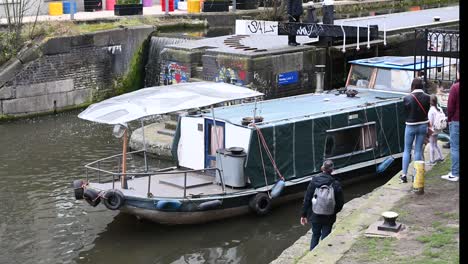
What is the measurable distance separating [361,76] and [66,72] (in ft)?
33.9

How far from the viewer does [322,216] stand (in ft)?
31.1

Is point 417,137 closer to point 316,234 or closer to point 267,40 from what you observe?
point 316,234

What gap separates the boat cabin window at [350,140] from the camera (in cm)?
1537

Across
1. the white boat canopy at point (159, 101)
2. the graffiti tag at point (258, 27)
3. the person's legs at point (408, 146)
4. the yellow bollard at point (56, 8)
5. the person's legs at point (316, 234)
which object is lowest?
the person's legs at point (316, 234)

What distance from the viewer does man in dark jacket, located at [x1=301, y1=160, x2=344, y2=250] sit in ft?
30.9

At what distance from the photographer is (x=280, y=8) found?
114 ft

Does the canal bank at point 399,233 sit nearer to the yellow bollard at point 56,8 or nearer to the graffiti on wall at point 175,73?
the graffiti on wall at point 175,73

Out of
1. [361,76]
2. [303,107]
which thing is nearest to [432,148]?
[303,107]

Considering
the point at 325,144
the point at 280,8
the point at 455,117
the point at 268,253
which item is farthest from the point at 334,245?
the point at 280,8

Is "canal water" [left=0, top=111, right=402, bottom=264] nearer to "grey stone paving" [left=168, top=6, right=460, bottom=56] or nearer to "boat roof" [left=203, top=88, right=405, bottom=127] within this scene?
"boat roof" [left=203, top=88, right=405, bottom=127]

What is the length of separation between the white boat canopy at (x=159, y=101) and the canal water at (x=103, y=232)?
2019mm

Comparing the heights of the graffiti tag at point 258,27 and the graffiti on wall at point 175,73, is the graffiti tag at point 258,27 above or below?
above

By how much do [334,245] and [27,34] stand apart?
17952mm

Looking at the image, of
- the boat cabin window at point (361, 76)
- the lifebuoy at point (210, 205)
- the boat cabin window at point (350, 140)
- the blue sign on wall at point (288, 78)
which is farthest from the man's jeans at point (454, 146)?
the blue sign on wall at point (288, 78)
